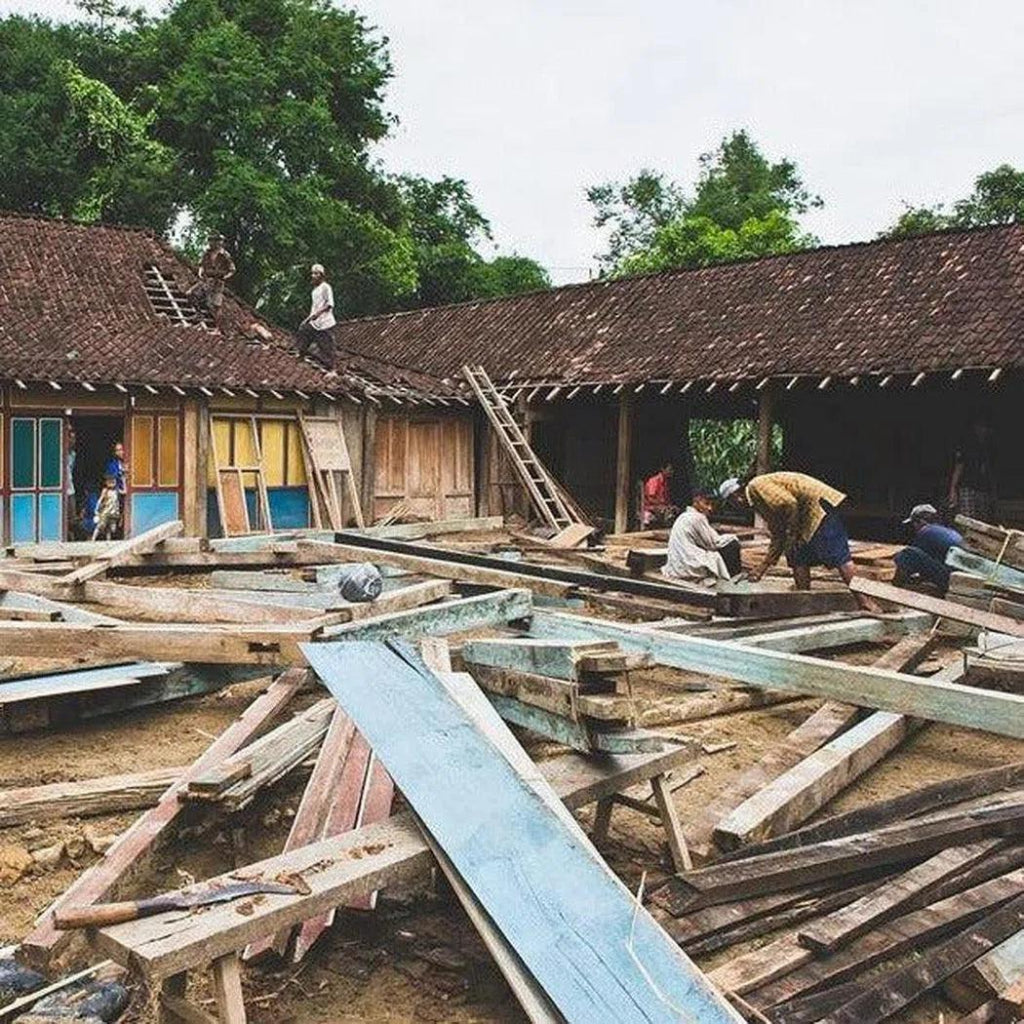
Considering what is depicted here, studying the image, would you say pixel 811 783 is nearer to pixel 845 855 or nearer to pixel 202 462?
pixel 845 855

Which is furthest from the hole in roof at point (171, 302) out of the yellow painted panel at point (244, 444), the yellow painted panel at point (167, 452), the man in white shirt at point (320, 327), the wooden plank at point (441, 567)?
the wooden plank at point (441, 567)

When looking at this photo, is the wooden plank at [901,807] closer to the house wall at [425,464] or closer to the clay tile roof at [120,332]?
the clay tile roof at [120,332]

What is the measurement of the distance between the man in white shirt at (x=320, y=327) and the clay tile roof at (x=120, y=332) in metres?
0.29

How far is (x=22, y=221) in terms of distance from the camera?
59.2 feet

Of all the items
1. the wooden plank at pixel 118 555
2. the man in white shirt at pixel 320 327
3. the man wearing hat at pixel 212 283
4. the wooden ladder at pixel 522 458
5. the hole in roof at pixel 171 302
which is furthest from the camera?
the man wearing hat at pixel 212 283

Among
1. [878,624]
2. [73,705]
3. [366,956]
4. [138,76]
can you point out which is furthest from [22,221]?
[366,956]

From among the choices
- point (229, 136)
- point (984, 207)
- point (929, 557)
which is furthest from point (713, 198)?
point (929, 557)

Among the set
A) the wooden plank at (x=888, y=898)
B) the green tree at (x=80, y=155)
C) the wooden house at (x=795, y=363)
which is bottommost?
the wooden plank at (x=888, y=898)

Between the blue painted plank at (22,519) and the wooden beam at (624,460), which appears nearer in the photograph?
the blue painted plank at (22,519)

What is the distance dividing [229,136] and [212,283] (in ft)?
30.1

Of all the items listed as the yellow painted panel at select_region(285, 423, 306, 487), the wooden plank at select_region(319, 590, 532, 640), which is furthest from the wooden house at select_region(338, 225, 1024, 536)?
the wooden plank at select_region(319, 590, 532, 640)

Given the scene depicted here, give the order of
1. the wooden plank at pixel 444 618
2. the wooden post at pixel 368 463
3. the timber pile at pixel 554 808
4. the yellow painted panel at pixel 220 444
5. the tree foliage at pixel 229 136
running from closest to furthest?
1. the timber pile at pixel 554 808
2. the wooden plank at pixel 444 618
3. the yellow painted panel at pixel 220 444
4. the wooden post at pixel 368 463
5. the tree foliage at pixel 229 136

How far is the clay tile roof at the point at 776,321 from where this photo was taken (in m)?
14.5

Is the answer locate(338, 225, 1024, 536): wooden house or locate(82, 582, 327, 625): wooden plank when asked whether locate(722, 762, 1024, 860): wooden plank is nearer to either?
locate(82, 582, 327, 625): wooden plank
